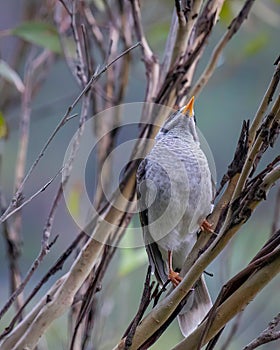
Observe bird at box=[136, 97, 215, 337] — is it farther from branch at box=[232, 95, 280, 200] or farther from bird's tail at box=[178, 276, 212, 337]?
branch at box=[232, 95, 280, 200]

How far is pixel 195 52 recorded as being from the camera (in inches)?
43.0

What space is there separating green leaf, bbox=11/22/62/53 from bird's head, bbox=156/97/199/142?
0.33m

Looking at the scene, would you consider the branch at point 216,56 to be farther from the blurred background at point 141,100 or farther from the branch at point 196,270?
the branch at point 196,270

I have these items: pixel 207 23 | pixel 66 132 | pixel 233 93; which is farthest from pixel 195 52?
pixel 233 93

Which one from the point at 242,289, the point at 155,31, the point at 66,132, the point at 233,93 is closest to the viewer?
the point at 242,289

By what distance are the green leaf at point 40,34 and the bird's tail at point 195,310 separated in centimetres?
62

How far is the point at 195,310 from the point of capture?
1.07 m

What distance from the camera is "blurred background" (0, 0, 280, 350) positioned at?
5.10 feet

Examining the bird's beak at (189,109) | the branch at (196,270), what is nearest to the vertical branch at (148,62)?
the bird's beak at (189,109)

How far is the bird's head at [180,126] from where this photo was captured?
4.03 feet

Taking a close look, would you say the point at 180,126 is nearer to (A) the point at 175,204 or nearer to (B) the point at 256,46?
(A) the point at 175,204

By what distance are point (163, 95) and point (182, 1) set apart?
16cm

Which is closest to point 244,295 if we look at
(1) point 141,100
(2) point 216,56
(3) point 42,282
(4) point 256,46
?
(3) point 42,282

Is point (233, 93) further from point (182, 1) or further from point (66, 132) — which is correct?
point (182, 1)
